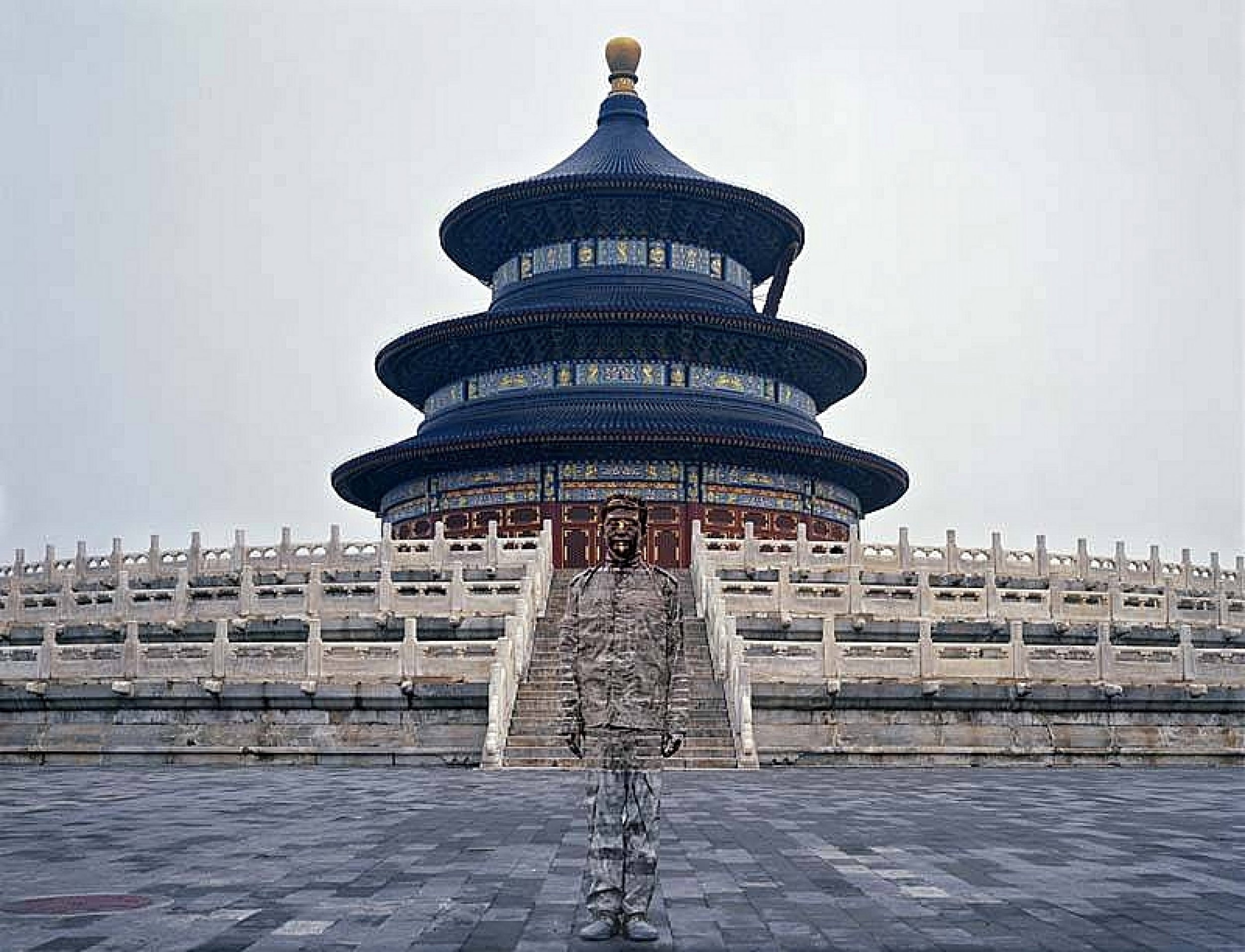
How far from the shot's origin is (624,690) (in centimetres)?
778

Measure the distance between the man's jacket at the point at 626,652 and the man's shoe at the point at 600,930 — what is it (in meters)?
1.07

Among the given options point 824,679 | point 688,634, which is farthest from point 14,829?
point 688,634

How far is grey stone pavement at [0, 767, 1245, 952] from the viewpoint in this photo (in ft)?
24.0

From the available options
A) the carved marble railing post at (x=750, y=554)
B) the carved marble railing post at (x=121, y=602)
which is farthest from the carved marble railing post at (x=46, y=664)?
the carved marble railing post at (x=750, y=554)

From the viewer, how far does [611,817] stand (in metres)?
7.51

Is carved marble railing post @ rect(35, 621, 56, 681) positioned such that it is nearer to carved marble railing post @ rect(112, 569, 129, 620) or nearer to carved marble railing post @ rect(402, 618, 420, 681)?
carved marble railing post @ rect(112, 569, 129, 620)

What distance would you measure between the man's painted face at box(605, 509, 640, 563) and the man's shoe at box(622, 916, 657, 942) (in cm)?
201

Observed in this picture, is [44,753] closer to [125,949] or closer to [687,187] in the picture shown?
[125,949]

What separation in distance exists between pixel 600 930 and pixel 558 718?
1051 cm

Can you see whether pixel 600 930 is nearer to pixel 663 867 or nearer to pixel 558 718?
pixel 663 867

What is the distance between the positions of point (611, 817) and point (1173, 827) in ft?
23.2

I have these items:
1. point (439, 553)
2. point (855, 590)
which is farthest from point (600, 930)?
point (439, 553)

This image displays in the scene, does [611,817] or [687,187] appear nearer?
[611,817]

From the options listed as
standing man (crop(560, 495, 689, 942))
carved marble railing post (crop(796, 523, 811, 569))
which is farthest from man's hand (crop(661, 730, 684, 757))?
carved marble railing post (crop(796, 523, 811, 569))
